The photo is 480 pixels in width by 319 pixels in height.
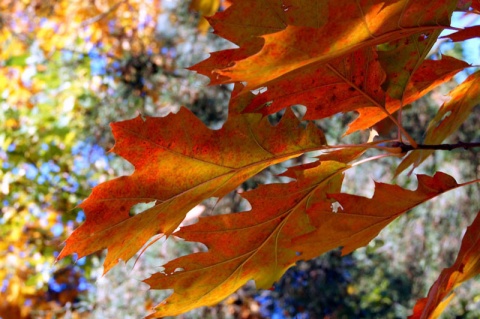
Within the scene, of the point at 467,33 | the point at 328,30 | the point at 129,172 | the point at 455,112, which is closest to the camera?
the point at 328,30

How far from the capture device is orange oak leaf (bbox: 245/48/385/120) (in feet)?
1.72

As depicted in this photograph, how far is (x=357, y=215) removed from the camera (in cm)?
54

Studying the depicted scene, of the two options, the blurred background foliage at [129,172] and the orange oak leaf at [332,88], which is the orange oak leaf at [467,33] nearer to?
the orange oak leaf at [332,88]

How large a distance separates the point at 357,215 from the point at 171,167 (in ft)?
0.58

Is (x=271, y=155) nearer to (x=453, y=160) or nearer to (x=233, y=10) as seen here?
(x=233, y=10)

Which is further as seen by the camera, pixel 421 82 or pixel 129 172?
pixel 129 172

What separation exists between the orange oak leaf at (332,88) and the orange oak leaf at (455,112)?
0.11 meters

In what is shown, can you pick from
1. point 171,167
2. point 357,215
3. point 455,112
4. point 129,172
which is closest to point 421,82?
point 455,112

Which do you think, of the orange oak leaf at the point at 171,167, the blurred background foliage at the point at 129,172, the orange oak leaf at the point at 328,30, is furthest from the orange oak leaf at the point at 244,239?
the blurred background foliage at the point at 129,172

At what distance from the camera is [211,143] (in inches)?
21.5

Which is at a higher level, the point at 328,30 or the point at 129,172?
the point at 328,30

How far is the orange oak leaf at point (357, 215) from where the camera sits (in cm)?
53

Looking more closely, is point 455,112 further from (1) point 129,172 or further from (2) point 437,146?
(1) point 129,172

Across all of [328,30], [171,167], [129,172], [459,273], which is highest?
[328,30]
